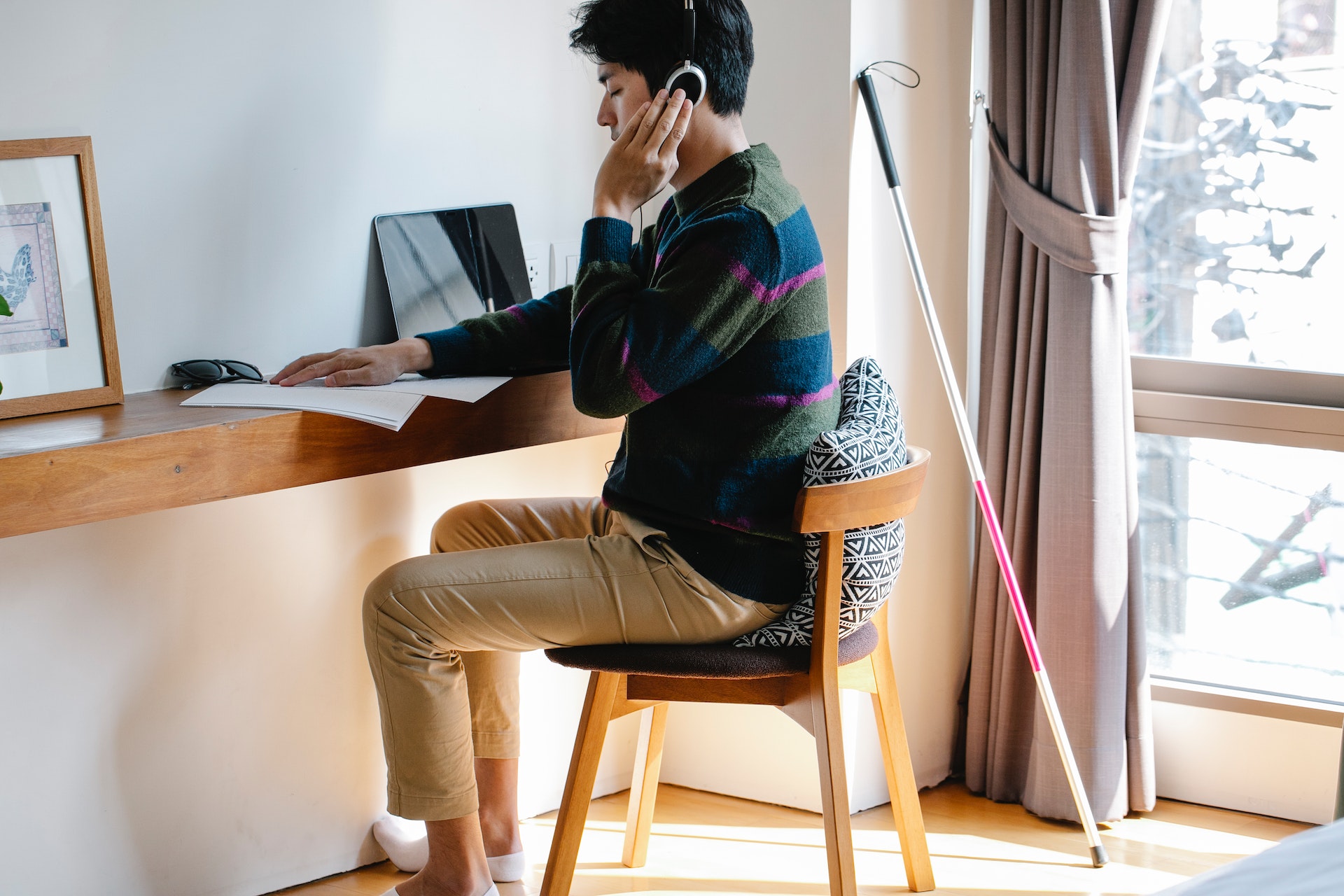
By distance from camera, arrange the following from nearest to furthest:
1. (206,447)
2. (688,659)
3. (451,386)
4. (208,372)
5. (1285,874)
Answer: (1285,874)
(206,447)
(688,659)
(451,386)
(208,372)

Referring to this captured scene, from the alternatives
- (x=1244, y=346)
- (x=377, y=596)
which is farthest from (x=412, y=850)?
(x=1244, y=346)

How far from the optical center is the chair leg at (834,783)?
156cm

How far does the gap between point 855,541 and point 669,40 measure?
0.66 meters

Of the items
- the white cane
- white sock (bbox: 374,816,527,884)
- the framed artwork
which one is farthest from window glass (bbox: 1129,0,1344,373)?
the framed artwork

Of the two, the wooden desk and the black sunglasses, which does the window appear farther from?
the black sunglasses

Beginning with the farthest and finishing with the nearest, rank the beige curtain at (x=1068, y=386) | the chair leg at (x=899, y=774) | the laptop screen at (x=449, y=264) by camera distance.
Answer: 1. the beige curtain at (x=1068, y=386)
2. the laptop screen at (x=449, y=264)
3. the chair leg at (x=899, y=774)

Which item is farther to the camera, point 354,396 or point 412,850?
point 412,850

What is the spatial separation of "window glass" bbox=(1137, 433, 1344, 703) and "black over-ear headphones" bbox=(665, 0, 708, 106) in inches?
47.9

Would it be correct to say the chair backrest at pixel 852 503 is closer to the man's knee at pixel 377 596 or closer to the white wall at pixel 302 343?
the man's knee at pixel 377 596

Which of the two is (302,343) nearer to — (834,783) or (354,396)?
(354,396)

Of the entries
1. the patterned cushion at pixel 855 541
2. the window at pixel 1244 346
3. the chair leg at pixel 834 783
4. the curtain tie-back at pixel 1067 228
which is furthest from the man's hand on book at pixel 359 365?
the window at pixel 1244 346

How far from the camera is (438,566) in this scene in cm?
157

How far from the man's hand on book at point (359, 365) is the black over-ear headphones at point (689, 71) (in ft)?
1.69

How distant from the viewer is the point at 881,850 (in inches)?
82.6
